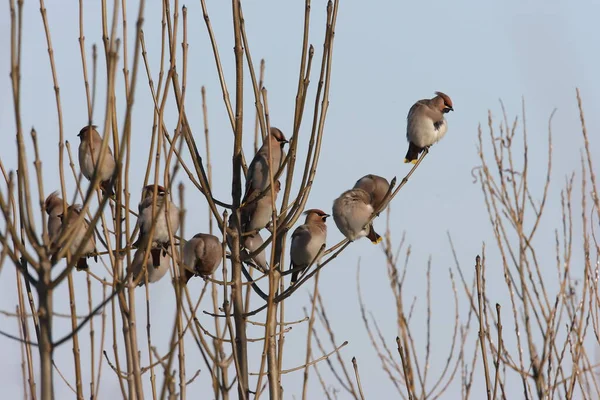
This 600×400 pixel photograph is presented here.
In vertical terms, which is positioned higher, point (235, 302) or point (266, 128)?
point (266, 128)

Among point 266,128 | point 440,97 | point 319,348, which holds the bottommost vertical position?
point 266,128

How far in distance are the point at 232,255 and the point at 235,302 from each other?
0.58ft

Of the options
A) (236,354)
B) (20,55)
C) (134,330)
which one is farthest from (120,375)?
(20,55)

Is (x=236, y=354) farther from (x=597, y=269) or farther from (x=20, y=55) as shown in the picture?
(x=597, y=269)

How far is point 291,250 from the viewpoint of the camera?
576 centimetres

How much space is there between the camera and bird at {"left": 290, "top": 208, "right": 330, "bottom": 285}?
562 cm

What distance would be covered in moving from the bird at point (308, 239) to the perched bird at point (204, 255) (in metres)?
0.80

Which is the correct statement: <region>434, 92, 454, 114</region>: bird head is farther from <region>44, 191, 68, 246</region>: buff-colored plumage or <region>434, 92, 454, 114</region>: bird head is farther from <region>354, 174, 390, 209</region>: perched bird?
<region>44, 191, 68, 246</region>: buff-colored plumage

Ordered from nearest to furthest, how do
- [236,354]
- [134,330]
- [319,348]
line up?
1. [134,330]
2. [236,354]
3. [319,348]

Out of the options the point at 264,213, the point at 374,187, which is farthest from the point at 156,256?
the point at 374,187

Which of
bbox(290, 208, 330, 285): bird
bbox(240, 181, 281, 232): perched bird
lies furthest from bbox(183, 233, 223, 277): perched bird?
bbox(290, 208, 330, 285): bird

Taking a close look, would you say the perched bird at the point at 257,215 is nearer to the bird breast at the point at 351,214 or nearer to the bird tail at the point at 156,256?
the bird breast at the point at 351,214

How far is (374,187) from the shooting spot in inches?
243

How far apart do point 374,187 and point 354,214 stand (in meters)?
0.79
